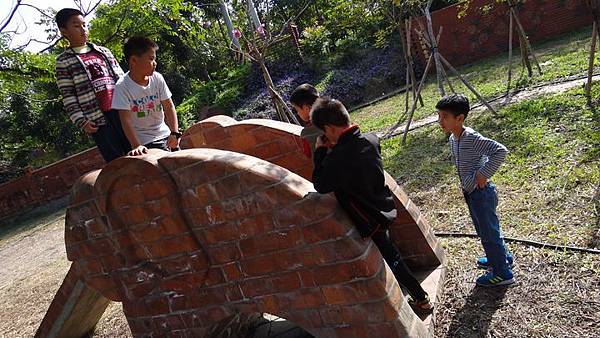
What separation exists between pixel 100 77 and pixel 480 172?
279 cm

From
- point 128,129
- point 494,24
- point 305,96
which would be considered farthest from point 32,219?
point 494,24

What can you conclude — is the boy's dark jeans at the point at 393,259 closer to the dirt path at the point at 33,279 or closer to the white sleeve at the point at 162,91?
the white sleeve at the point at 162,91

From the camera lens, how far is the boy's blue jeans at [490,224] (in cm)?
262

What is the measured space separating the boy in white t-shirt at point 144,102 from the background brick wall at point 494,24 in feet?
40.2

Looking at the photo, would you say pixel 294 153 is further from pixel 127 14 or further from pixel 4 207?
pixel 4 207

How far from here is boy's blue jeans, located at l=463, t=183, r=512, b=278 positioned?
2.62 m

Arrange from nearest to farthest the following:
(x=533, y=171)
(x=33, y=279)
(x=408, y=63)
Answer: (x=533, y=171) → (x=33, y=279) → (x=408, y=63)

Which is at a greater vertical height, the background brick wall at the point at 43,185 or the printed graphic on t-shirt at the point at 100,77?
the printed graphic on t-shirt at the point at 100,77

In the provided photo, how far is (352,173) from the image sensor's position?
2107mm

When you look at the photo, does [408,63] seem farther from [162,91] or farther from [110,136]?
[110,136]

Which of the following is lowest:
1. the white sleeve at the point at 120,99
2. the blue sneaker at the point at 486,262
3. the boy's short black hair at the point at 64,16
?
the blue sneaker at the point at 486,262

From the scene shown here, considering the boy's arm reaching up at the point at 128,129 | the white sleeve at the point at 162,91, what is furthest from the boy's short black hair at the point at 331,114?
the white sleeve at the point at 162,91

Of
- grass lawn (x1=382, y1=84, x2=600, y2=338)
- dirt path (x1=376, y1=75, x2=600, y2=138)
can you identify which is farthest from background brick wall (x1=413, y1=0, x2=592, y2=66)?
grass lawn (x1=382, y1=84, x2=600, y2=338)

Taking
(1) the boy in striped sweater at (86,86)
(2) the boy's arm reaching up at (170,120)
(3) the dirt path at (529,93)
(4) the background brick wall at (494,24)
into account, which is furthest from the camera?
(4) the background brick wall at (494,24)
